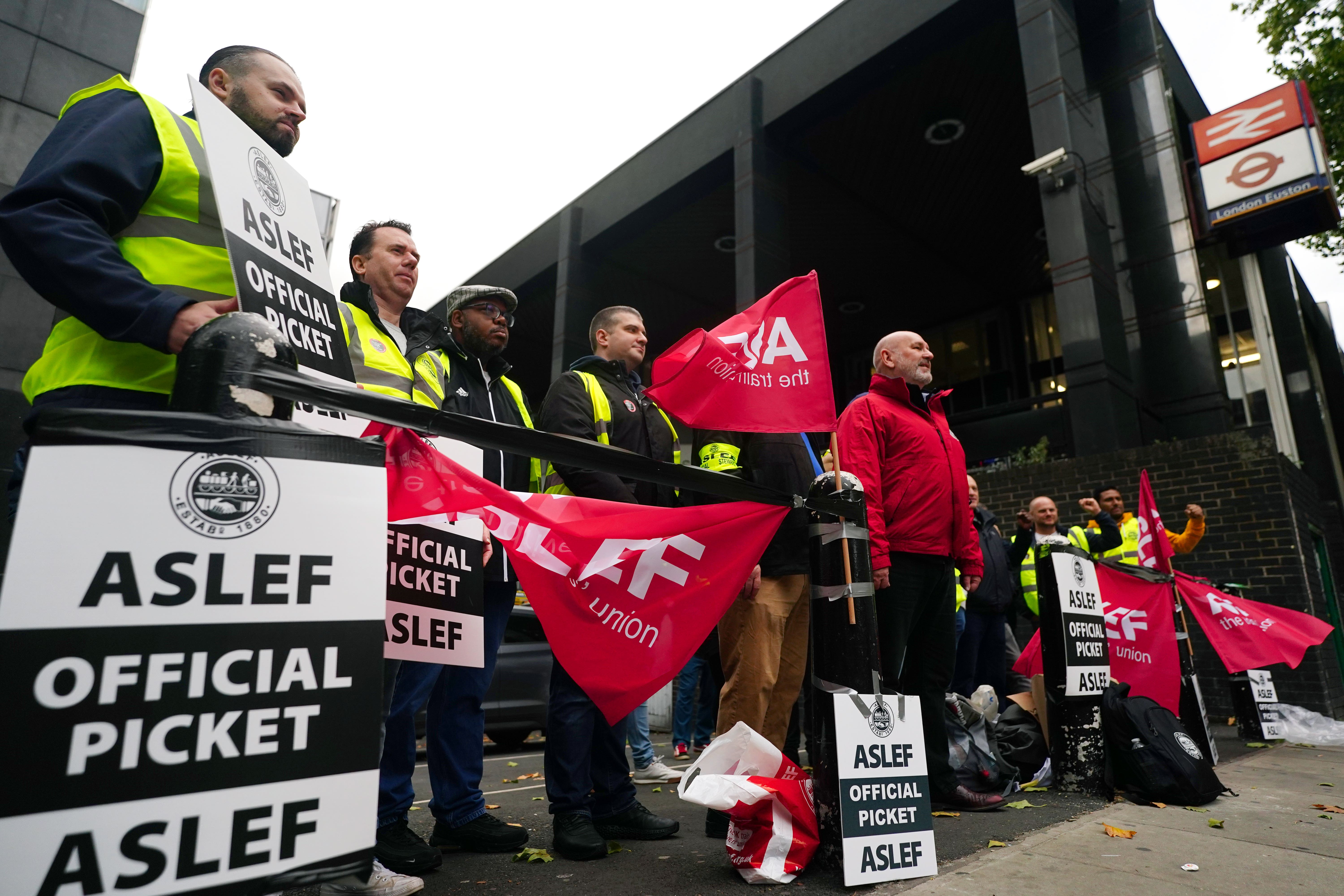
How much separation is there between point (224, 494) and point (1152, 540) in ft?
19.9

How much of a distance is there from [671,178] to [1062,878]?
14645 mm

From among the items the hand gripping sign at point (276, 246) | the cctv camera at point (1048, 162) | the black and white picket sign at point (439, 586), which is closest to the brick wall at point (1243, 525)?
the cctv camera at point (1048, 162)

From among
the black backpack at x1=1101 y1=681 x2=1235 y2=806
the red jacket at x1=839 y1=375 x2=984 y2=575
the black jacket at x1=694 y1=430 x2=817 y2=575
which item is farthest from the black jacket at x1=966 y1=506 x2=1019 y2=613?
the black jacket at x1=694 y1=430 x2=817 y2=575

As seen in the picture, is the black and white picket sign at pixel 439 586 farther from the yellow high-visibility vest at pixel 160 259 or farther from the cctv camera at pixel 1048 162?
the cctv camera at pixel 1048 162

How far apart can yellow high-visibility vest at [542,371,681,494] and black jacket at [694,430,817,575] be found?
1.30 feet

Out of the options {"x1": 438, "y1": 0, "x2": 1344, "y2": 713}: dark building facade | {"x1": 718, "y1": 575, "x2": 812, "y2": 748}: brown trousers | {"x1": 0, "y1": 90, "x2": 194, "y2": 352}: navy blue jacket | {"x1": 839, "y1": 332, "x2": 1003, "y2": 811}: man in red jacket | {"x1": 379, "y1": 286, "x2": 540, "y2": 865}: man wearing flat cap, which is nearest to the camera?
{"x1": 0, "y1": 90, "x2": 194, "y2": 352}: navy blue jacket

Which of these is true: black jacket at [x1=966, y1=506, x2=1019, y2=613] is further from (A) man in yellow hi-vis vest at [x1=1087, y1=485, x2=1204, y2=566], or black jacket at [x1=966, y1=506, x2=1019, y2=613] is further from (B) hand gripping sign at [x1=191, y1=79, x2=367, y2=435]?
(B) hand gripping sign at [x1=191, y1=79, x2=367, y2=435]

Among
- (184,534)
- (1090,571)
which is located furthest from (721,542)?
(1090,571)

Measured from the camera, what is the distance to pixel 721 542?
8.74 feet

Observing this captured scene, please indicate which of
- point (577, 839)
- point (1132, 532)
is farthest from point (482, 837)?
point (1132, 532)

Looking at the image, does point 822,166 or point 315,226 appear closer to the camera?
point 315,226

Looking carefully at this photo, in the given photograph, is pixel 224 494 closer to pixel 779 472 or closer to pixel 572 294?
pixel 779 472

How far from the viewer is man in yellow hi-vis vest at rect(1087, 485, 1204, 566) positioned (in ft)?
22.9

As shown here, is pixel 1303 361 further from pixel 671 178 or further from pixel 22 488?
pixel 22 488
